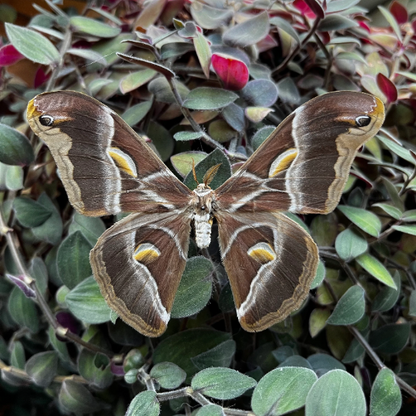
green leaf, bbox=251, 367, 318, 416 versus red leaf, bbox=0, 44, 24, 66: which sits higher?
red leaf, bbox=0, 44, 24, 66

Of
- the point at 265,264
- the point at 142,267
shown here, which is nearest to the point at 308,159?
the point at 265,264

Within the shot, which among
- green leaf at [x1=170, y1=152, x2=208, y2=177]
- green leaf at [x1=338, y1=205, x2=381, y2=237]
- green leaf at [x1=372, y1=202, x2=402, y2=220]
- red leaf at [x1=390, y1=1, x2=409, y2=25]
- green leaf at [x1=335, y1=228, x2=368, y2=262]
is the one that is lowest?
green leaf at [x1=335, y1=228, x2=368, y2=262]

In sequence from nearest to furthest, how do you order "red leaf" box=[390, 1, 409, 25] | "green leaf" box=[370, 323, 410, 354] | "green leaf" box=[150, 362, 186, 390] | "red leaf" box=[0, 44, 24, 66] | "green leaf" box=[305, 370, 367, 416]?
"green leaf" box=[305, 370, 367, 416] → "green leaf" box=[150, 362, 186, 390] → "green leaf" box=[370, 323, 410, 354] → "red leaf" box=[0, 44, 24, 66] → "red leaf" box=[390, 1, 409, 25]

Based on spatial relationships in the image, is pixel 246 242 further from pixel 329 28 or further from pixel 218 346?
pixel 329 28

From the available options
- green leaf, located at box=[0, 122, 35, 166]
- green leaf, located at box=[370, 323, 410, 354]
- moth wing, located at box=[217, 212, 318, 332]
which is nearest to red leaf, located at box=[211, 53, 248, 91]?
moth wing, located at box=[217, 212, 318, 332]

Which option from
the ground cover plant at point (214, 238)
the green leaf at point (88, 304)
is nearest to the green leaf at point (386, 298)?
the ground cover plant at point (214, 238)

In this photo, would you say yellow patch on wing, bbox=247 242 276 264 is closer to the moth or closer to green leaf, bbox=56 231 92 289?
the moth
